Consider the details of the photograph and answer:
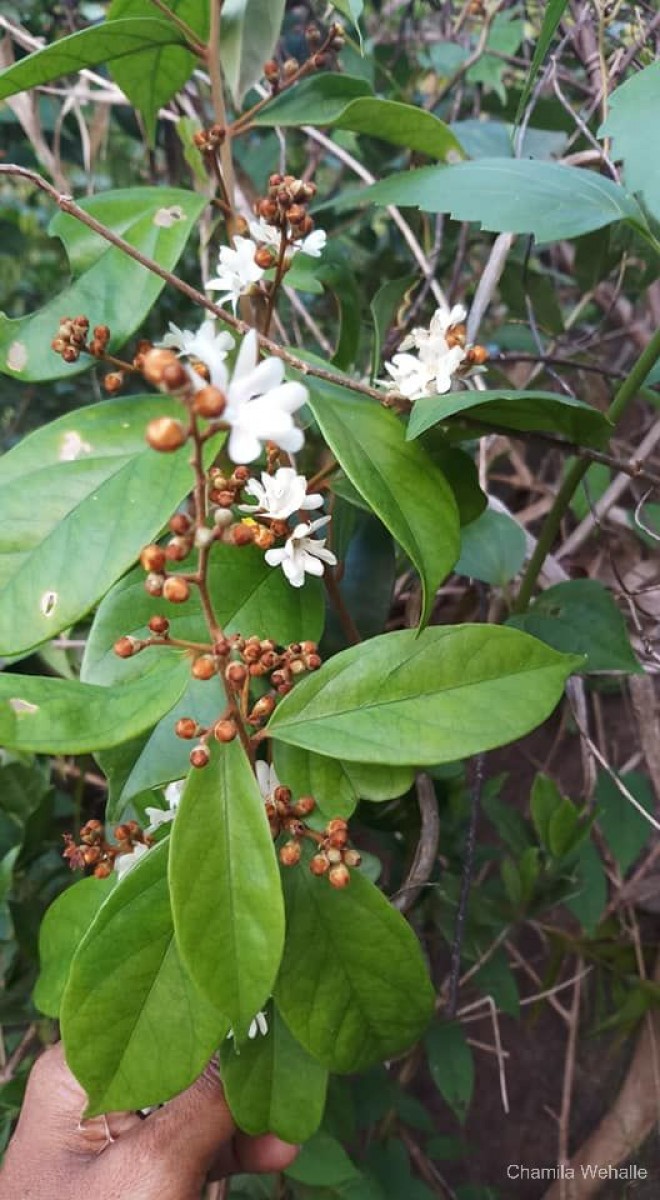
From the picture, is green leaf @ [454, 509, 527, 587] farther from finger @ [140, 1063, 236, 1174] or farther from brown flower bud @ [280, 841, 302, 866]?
finger @ [140, 1063, 236, 1174]

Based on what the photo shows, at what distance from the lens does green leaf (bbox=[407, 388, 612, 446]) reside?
1.47ft

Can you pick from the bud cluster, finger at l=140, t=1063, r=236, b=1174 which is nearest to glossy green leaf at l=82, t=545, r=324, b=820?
the bud cluster

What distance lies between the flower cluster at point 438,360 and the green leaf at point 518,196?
55 mm

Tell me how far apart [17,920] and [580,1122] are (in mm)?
762

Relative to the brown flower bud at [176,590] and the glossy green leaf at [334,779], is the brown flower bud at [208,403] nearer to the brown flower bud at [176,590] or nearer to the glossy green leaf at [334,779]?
the brown flower bud at [176,590]

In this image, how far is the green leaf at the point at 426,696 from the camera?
453mm

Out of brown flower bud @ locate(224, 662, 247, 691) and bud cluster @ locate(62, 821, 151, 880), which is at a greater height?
brown flower bud @ locate(224, 662, 247, 691)

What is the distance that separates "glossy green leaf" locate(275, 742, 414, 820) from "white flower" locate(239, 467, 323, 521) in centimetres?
13

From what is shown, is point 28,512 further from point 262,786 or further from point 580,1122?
point 580,1122

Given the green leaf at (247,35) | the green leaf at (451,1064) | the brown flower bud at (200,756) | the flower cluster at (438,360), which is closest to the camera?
the brown flower bud at (200,756)

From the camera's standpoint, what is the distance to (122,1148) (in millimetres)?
605

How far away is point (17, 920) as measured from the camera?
813mm

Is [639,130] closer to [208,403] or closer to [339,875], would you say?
[208,403]

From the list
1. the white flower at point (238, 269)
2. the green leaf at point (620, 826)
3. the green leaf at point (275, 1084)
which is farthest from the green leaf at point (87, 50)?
the green leaf at point (620, 826)
